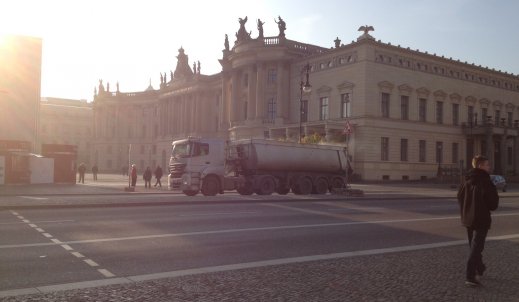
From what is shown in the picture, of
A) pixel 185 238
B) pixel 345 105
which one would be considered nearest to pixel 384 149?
pixel 345 105

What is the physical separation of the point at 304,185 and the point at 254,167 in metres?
3.85

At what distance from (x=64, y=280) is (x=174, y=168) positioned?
2157cm

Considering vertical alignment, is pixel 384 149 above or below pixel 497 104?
below

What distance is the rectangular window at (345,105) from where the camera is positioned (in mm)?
61019

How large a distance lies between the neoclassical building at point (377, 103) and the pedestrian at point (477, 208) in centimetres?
3980

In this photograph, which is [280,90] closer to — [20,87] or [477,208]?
[20,87]

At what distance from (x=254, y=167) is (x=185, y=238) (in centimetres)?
1897

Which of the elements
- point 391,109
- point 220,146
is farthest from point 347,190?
point 391,109

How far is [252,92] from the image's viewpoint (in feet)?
247

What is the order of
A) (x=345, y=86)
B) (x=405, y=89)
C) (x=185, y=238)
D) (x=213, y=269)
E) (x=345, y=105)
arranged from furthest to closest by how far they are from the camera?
(x=405, y=89) → (x=345, y=105) → (x=345, y=86) → (x=185, y=238) → (x=213, y=269)

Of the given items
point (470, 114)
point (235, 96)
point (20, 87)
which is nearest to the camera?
point (20, 87)

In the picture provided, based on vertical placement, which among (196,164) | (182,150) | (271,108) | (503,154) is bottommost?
A: (196,164)

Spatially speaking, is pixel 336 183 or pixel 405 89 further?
pixel 405 89

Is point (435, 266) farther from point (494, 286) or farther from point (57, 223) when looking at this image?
point (57, 223)
